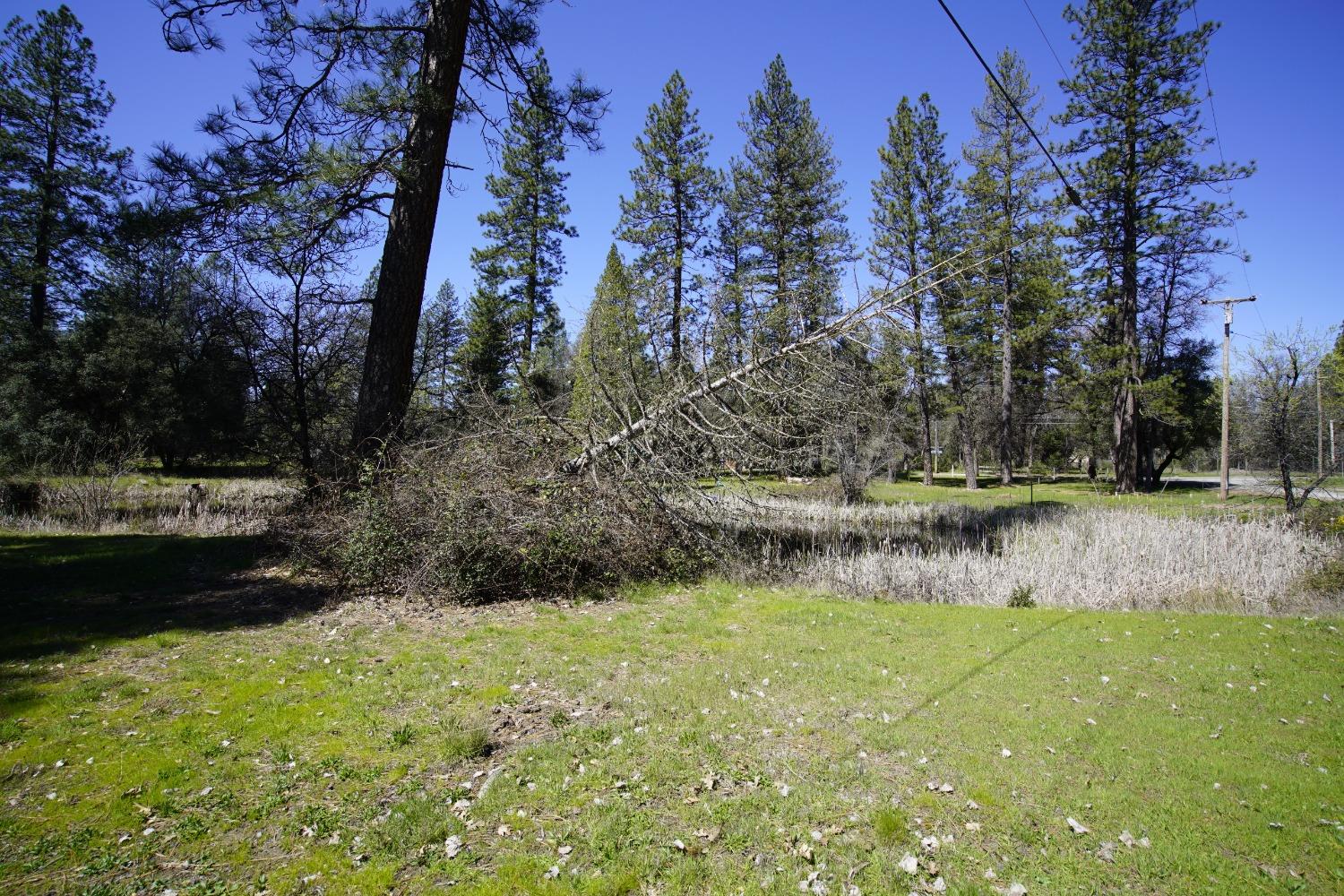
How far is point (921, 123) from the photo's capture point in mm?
26562

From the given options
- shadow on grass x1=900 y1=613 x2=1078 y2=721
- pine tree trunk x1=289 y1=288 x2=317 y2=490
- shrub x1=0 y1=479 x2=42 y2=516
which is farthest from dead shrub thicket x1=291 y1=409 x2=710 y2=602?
shrub x1=0 y1=479 x2=42 y2=516

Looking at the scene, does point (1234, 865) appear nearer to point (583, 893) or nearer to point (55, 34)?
point (583, 893)

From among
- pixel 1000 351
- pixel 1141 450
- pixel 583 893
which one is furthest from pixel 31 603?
pixel 1141 450

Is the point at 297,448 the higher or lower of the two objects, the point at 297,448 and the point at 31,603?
the higher

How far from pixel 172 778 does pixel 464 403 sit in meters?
5.72

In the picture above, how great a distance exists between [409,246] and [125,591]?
521 centimetres

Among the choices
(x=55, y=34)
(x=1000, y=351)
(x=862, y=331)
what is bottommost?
(x=862, y=331)

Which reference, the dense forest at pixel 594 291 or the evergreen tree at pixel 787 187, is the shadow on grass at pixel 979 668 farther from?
the evergreen tree at pixel 787 187

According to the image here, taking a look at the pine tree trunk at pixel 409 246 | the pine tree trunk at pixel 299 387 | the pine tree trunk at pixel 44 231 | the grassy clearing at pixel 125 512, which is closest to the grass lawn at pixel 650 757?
the pine tree trunk at pixel 409 246

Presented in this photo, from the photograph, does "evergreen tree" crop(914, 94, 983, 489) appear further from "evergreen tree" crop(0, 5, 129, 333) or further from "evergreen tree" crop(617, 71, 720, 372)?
"evergreen tree" crop(0, 5, 129, 333)

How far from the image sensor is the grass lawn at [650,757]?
8.67ft

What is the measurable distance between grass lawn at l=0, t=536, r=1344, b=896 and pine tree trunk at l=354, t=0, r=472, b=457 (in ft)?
10.4

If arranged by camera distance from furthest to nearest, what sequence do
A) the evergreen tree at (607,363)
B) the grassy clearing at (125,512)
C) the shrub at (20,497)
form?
the shrub at (20,497)
the grassy clearing at (125,512)
the evergreen tree at (607,363)

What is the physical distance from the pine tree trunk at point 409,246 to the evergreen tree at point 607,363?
8.04ft
